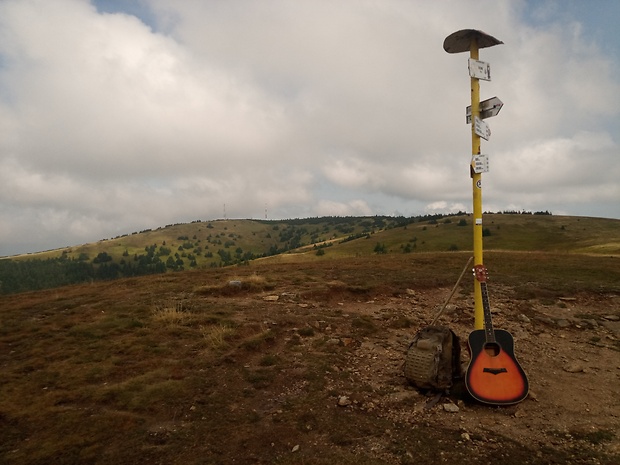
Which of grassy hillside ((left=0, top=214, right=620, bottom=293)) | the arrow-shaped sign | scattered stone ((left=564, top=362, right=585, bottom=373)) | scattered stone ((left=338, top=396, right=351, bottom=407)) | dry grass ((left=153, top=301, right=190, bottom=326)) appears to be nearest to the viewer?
scattered stone ((left=338, top=396, right=351, bottom=407))

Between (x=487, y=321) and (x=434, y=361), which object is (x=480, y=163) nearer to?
(x=487, y=321)

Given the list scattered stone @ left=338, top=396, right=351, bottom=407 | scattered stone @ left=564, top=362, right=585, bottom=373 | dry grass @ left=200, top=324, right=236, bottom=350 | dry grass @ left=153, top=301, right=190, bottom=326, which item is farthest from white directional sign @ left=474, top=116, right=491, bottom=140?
dry grass @ left=153, top=301, right=190, bottom=326

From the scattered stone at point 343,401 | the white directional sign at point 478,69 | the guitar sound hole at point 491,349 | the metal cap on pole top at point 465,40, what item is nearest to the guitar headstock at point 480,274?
the guitar sound hole at point 491,349

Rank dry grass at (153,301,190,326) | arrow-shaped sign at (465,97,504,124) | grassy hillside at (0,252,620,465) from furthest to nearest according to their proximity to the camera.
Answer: dry grass at (153,301,190,326)
arrow-shaped sign at (465,97,504,124)
grassy hillside at (0,252,620,465)

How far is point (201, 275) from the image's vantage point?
68.4 ft

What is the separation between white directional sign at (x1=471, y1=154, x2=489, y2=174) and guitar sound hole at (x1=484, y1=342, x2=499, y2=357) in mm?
3403

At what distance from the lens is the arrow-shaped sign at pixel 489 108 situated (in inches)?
271

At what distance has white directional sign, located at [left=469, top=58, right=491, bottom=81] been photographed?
695 centimetres

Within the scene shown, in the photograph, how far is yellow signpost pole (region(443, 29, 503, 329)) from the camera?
7.01 meters

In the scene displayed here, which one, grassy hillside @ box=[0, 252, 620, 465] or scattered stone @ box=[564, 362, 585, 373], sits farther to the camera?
scattered stone @ box=[564, 362, 585, 373]

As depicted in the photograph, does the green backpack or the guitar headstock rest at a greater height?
the guitar headstock

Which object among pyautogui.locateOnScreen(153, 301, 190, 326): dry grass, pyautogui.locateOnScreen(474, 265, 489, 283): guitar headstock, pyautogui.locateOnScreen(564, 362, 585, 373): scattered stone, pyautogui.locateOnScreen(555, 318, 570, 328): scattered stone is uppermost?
pyautogui.locateOnScreen(474, 265, 489, 283): guitar headstock

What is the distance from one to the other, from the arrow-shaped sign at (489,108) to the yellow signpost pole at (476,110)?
0.04m

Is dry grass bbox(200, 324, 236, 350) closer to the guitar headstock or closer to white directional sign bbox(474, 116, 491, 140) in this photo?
the guitar headstock
